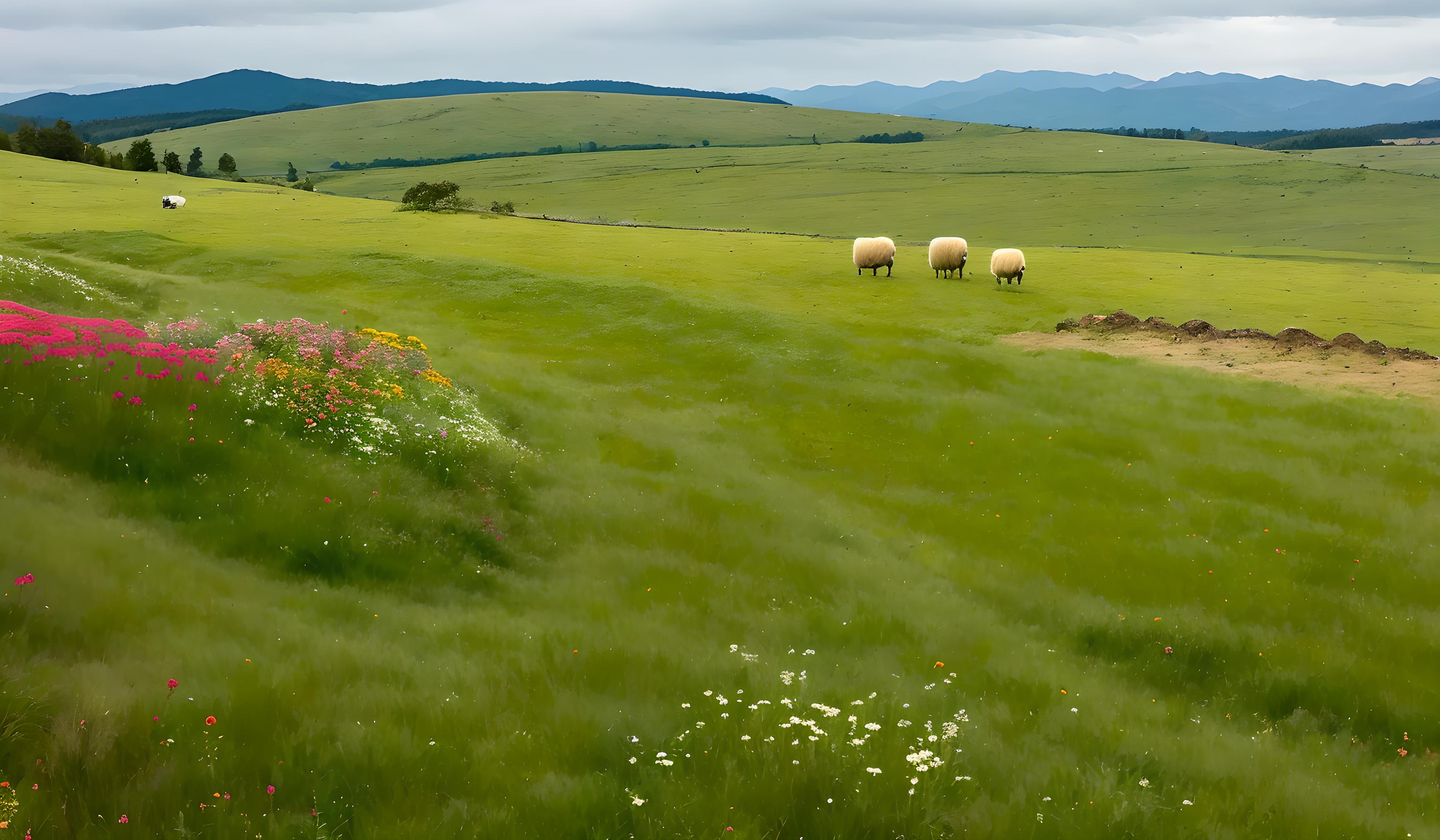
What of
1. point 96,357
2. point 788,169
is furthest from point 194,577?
point 788,169

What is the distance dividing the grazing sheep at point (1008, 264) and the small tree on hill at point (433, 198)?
44.1m

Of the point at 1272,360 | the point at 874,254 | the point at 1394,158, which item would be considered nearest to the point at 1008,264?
the point at 874,254

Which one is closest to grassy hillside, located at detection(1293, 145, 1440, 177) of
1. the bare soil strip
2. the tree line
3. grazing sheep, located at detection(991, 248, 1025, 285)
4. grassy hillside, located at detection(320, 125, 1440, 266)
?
grassy hillside, located at detection(320, 125, 1440, 266)

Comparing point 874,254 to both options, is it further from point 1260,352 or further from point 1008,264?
point 1260,352

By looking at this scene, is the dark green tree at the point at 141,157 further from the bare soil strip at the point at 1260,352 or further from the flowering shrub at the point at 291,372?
the bare soil strip at the point at 1260,352

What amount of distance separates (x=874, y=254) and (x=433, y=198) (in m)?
40.7

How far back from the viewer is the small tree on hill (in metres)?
69.8

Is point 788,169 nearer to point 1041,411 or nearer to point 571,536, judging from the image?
point 1041,411

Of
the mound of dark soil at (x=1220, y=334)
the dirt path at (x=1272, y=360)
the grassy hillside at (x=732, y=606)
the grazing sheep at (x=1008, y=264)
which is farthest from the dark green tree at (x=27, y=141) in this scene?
the mound of dark soil at (x=1220, y=334)

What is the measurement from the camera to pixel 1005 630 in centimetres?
1305

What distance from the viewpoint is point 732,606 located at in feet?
41.8

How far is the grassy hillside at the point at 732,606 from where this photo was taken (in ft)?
23.1

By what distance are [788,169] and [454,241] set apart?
127 meters

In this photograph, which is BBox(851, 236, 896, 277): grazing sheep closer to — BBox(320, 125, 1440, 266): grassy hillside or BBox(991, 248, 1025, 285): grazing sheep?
BBox(991, 248, 1025, 285): grazing sheep
